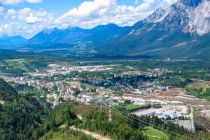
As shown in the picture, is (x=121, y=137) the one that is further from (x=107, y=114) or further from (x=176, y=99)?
(x=176, y=99)

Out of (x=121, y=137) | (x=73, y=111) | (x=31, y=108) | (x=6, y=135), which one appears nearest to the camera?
(x=121, y=137)

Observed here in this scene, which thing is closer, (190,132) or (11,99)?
(190,132)

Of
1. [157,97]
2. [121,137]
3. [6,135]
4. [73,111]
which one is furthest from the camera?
[157,97]

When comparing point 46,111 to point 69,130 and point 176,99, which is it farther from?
point 176,99

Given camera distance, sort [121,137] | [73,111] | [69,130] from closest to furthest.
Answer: [121,137], [69,130], [73,111]

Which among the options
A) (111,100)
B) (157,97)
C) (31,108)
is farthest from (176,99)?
(31,108)

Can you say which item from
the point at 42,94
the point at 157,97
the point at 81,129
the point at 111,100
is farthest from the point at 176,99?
the point at 81,129
